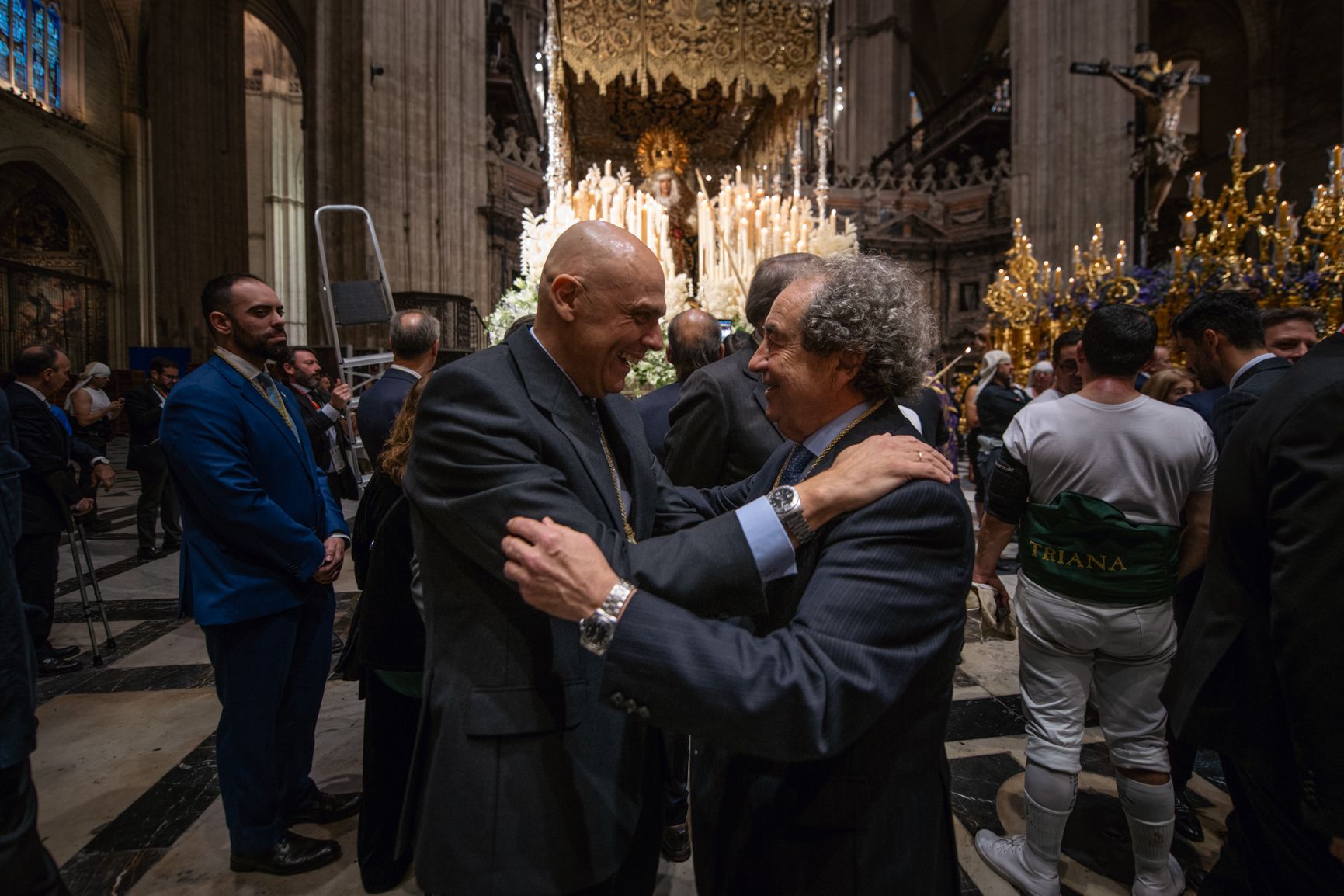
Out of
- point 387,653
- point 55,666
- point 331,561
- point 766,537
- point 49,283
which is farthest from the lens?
point 49,283

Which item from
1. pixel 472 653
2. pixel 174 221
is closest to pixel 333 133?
pixel 174 221

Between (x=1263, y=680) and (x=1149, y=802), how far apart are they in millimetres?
993

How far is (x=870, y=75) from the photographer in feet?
73.4

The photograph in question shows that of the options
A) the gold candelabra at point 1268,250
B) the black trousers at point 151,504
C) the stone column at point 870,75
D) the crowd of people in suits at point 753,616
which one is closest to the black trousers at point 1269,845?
the crowd of people in suits at point 753,616

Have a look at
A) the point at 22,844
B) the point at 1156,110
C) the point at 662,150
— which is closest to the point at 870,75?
the point at 1156,110

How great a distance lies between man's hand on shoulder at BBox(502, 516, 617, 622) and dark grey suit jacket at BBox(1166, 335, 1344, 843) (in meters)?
1.18

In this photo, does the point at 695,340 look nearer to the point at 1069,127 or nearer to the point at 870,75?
the point at 1069,127

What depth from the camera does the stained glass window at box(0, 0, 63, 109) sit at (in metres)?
17.5

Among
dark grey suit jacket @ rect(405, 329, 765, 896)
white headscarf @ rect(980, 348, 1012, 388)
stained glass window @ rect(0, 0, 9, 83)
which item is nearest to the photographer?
dark grey suit jacket @ rect(405, 329, 765, 896)

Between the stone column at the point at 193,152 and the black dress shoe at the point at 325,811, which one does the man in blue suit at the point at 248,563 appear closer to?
the black dress shoe at the point at 325,811

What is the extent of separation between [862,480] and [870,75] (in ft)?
82.7

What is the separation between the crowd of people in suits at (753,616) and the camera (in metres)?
1.01

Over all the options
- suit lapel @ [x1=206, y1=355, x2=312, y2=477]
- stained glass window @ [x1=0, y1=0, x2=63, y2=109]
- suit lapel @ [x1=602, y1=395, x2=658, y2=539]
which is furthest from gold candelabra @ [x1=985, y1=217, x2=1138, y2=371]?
stained glass window @ [x1=0, y1=0, x2=63, y2=109]

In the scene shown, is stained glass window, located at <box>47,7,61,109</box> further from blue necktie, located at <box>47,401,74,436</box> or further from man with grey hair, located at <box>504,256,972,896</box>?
man with grey hair, located at <box>504,256,972,896</box>
